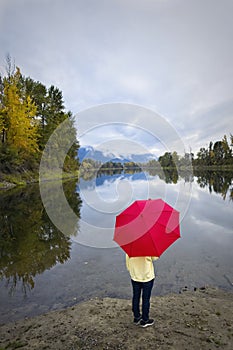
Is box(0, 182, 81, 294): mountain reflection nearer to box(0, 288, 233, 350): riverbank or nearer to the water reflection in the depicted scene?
box(0, 288, 233, 350): riverbank

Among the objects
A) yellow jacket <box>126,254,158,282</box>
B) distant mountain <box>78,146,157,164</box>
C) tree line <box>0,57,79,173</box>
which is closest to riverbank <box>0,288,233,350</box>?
yellow jacket <box>126,254,158,282</box>

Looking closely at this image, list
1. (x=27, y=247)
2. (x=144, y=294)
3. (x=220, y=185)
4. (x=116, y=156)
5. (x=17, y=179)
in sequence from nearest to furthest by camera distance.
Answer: (x=144, y=294)
(x=116, y=156)
(x=27, y=247)
(x=220, y=185)
(x=17, y=179)

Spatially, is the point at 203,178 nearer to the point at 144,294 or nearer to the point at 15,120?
the point at 15,120

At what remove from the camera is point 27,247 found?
7.59m

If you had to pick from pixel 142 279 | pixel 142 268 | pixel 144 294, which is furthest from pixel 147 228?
pixel 144 294

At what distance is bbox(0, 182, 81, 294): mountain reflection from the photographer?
5.79 m

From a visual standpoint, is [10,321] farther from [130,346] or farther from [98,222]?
[98,222]

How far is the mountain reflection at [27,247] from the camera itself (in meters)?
5.79

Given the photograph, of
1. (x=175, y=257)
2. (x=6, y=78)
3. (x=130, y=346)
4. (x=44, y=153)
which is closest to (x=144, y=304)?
(x=130, y=346)

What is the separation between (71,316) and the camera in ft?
12.5

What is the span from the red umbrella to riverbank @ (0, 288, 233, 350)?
3.83 ft

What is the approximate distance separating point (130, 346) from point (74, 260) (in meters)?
3.86

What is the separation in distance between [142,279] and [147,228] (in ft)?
2.83

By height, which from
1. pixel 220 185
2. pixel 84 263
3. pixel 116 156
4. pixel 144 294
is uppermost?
pixel 116 156
